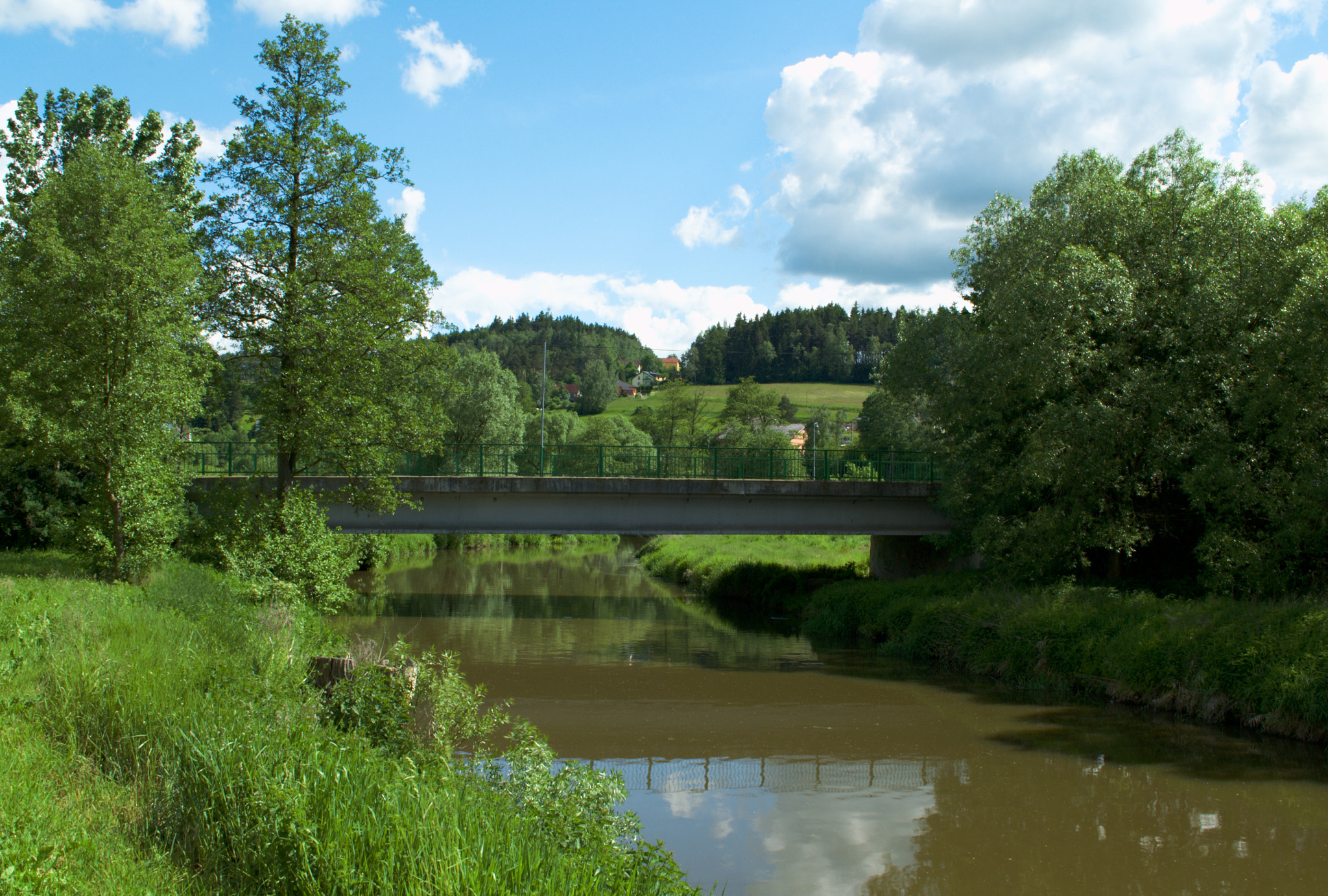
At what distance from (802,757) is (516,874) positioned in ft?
30.9

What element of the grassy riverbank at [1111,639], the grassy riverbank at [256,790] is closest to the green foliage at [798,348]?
the grassy riverbank at [1111,639]

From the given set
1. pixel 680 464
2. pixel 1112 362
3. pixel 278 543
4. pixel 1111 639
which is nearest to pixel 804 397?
pixel 680 464

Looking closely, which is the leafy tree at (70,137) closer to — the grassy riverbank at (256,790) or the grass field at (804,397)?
the grassy riverbank at (256,790)

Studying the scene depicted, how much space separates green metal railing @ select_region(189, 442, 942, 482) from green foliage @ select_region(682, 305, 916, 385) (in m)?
90.6

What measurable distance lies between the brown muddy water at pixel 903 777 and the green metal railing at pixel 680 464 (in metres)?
7.98

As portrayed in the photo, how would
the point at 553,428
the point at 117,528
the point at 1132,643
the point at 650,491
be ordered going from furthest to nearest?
the point at 553,428, the point at 650,491, the point at 117,528, the point at 1132,643

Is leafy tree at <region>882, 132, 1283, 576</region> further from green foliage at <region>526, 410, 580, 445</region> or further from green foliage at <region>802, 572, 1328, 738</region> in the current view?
green foliage at <region>526, 410, 580, 445</region>

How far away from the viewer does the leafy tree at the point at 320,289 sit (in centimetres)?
2112

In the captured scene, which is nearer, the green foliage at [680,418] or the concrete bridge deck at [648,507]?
the concrete bridge deck at [648,507]

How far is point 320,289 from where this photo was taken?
21891 mm

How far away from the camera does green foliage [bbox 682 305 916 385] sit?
419 feet

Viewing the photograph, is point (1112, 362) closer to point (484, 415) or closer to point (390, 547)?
point (390, 547)

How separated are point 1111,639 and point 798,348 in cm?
11544

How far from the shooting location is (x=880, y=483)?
31.3 meters
